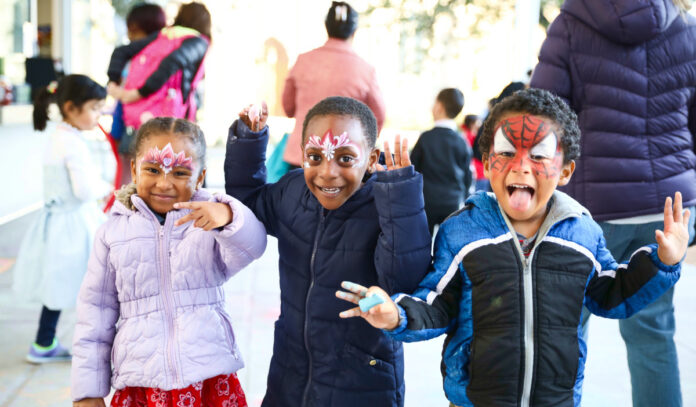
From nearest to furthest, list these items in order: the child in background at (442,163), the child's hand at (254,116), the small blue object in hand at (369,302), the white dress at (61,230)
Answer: the small blue object in hand at (369,302) < the child's hand at (254,116) < the white dress at (61,230) < the child in background at (442,163)

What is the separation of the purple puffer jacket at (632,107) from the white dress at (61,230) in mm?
2325

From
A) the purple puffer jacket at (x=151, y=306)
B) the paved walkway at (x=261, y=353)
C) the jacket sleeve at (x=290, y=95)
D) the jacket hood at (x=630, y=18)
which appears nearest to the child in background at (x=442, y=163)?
the jacket sleeve at (x=290, y=95)

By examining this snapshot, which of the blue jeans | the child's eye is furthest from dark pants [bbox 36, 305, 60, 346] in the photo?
the blue jeans

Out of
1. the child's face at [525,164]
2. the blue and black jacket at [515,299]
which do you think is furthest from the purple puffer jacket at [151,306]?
the child's face at [525,164]

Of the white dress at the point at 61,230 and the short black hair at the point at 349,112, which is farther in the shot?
the white dress at the point at 61,230

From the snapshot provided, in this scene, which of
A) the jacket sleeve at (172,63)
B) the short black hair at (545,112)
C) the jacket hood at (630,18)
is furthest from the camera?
the jacket sleeve at (172,63)

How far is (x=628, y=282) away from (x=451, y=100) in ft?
11.4

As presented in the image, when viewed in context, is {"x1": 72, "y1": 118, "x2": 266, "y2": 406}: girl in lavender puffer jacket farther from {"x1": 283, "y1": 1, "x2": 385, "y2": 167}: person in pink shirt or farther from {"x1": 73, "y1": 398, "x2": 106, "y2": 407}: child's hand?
{"x1": 283, "y1": 1, "x2": 385, "y2": 167}: person in pink shirt

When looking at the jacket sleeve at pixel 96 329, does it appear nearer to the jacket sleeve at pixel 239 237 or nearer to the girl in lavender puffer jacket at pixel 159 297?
the girl in lavender puffer jacket at pixel 159 297

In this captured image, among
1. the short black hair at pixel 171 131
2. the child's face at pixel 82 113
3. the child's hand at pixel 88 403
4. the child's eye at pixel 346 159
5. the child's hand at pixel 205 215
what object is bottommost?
the child's hand at pixel 88 403

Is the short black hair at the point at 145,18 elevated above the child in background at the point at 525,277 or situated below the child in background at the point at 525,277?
above

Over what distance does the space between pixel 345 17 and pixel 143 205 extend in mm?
2354

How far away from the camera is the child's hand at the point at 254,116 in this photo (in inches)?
74.8

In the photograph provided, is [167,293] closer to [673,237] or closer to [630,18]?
[673,237]
